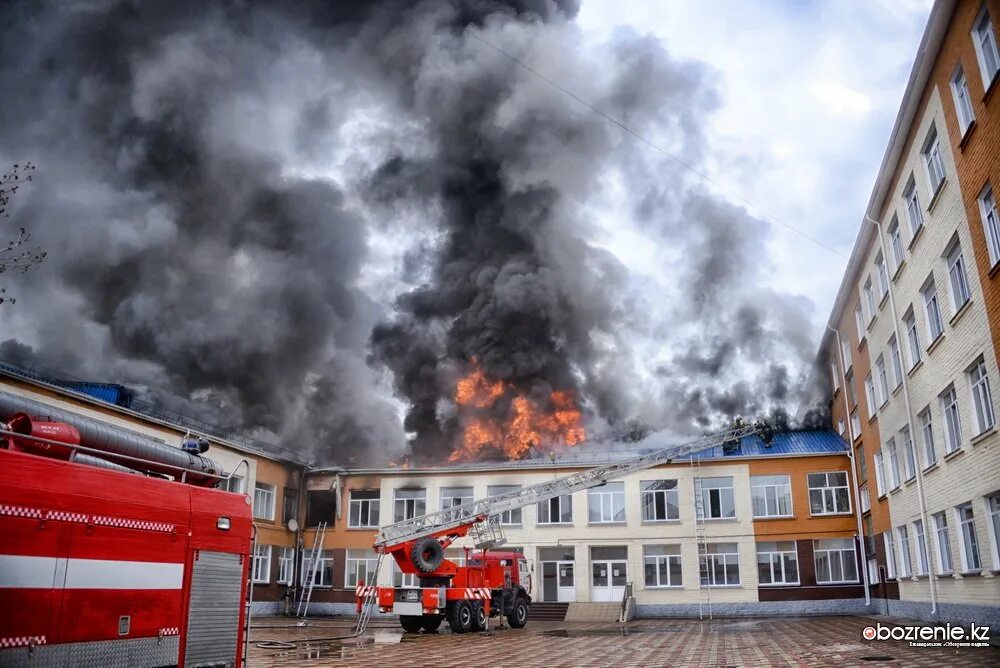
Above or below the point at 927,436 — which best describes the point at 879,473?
below

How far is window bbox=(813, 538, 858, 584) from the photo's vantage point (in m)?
31.8

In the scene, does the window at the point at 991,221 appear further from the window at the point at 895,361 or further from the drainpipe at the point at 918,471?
the window at the point at 895,361

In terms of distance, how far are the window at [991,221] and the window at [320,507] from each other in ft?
97.4

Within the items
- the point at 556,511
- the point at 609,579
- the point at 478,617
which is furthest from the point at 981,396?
the point at 556,511

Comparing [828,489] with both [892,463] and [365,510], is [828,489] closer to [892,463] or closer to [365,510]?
[892,463]

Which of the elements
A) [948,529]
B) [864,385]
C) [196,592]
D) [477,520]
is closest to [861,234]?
A: [864,385]

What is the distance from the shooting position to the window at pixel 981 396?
15.7 m

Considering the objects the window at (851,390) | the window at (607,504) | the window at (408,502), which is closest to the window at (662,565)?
the window at (607,504)

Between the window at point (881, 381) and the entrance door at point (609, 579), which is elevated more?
the window at point (881, 381)

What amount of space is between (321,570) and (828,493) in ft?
77.0

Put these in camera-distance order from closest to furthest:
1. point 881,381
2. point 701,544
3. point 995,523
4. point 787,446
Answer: point 995,523, point 881,381, point 701,544, point 787,446

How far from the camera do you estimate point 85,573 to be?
7.19 metres

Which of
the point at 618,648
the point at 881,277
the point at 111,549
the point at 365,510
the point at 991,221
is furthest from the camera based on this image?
the point at 365,510

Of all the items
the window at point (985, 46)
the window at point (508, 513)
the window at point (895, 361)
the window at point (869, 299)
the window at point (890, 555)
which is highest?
the window at point (985, 46)
